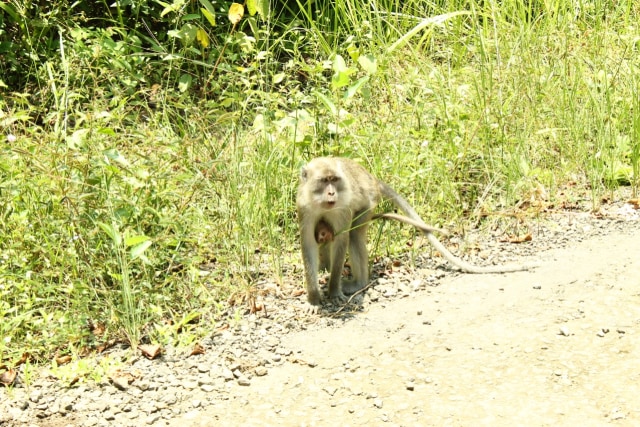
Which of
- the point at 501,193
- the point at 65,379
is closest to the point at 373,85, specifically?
the point at 501,193

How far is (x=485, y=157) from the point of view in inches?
277

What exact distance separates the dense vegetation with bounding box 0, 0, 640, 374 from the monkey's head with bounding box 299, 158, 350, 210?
0.47m

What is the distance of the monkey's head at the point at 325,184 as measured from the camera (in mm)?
5574

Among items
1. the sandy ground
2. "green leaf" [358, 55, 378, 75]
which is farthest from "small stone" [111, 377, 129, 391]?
"green leaf" [358, 55, 378, 75]

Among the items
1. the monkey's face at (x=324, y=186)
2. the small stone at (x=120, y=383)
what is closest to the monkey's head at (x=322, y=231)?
the monkey's face at (x=324, y=186)

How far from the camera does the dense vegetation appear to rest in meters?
5.45

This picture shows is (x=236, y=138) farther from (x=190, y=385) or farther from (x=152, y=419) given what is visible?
(x=152, y=419)

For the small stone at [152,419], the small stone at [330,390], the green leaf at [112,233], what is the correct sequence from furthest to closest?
the green leaf at [112,233], the small stone at [330,390], the small stone at [152,419]

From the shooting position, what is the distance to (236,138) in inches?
253

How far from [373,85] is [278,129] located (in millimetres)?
1235

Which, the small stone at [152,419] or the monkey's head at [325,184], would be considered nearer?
the small stone at [152,419]

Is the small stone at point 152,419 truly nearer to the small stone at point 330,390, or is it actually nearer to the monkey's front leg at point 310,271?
the small stone at point 330,390

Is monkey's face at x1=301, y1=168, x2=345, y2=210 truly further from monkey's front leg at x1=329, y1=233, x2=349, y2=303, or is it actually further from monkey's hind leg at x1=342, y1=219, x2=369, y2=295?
monkey's hind leg at x1=342, y1=219, x2=369, y2=295

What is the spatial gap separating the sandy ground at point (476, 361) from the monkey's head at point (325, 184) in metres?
0.75
